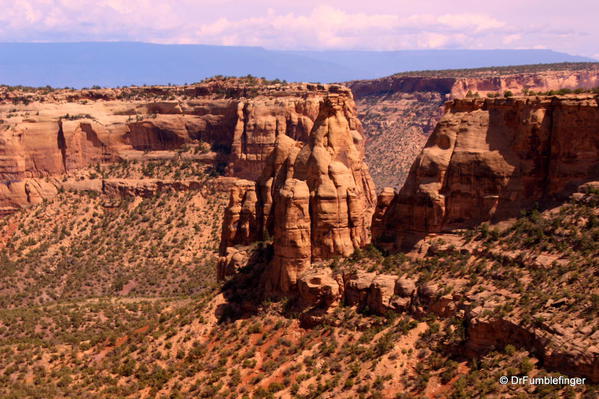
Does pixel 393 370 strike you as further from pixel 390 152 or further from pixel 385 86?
pixel 385 86

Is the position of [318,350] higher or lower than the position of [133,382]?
higher

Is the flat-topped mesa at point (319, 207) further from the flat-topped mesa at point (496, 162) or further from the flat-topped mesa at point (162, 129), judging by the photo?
the flat-topped mesa at point (162, 129)

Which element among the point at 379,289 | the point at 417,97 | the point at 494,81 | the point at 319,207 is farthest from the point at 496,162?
the point at 417,97

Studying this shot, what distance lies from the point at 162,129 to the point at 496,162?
65.3m

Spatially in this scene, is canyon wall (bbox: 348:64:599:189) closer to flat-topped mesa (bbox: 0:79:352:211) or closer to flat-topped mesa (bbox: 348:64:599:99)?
flat-topped mesa (bbox: 348:64:599:99)

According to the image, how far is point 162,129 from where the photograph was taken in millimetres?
94625

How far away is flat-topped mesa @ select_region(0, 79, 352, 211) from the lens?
286 ft

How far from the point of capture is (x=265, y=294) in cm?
4288

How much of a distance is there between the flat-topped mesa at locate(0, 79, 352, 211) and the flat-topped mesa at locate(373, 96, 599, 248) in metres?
46.5

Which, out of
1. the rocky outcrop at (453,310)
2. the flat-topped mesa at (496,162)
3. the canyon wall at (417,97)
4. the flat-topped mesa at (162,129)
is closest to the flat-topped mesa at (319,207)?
the rocky outcrop at (453,310)

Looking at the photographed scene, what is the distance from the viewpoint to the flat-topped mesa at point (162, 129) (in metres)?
87.1

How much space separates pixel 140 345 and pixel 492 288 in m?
24.1

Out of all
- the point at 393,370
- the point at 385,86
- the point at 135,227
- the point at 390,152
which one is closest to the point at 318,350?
the point at 393,370

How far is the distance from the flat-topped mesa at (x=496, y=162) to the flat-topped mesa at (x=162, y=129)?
46530mm
